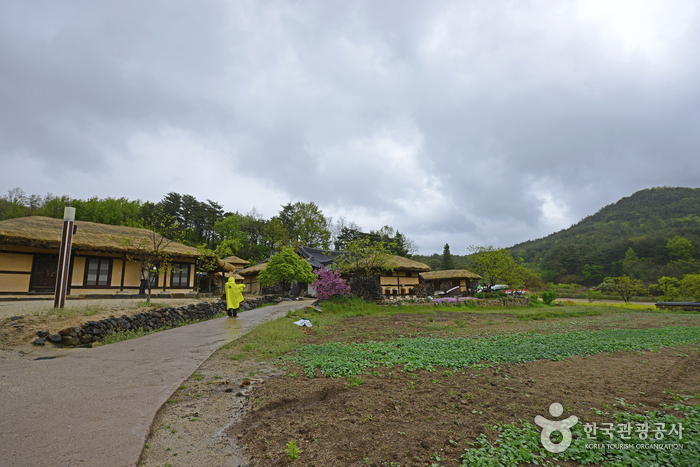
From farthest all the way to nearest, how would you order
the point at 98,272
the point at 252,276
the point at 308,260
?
the point at 252,276 < the point at 308,260 < the point at 98,272

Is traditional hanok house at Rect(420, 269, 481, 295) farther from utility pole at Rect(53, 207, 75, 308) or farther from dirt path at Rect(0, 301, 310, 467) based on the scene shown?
dirt path at Rect(0, 301, 310, 467)

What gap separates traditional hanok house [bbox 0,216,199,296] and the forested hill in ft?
170

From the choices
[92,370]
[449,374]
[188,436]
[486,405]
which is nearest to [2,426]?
[188,436]

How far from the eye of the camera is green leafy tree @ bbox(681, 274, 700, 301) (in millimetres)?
22500

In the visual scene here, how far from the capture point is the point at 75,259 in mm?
16391

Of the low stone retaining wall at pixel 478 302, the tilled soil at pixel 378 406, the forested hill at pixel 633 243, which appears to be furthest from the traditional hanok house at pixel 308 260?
the forested hill at pixel 633 243

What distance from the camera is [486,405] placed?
339cm

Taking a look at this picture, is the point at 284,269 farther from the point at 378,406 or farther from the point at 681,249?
the point at 681,249

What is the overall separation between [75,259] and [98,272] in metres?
1.24

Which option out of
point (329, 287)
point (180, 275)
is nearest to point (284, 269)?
point (329, 287)

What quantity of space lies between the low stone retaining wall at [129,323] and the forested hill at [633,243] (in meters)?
48.5

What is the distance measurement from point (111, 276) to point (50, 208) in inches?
1100

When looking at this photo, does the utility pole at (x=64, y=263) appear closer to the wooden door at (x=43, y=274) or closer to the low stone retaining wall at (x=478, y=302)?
the wooden door at (x=43, y=274)

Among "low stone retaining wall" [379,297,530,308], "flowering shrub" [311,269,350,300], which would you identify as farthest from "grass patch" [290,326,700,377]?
"low stone retaining wall" [379,297,530,308]
